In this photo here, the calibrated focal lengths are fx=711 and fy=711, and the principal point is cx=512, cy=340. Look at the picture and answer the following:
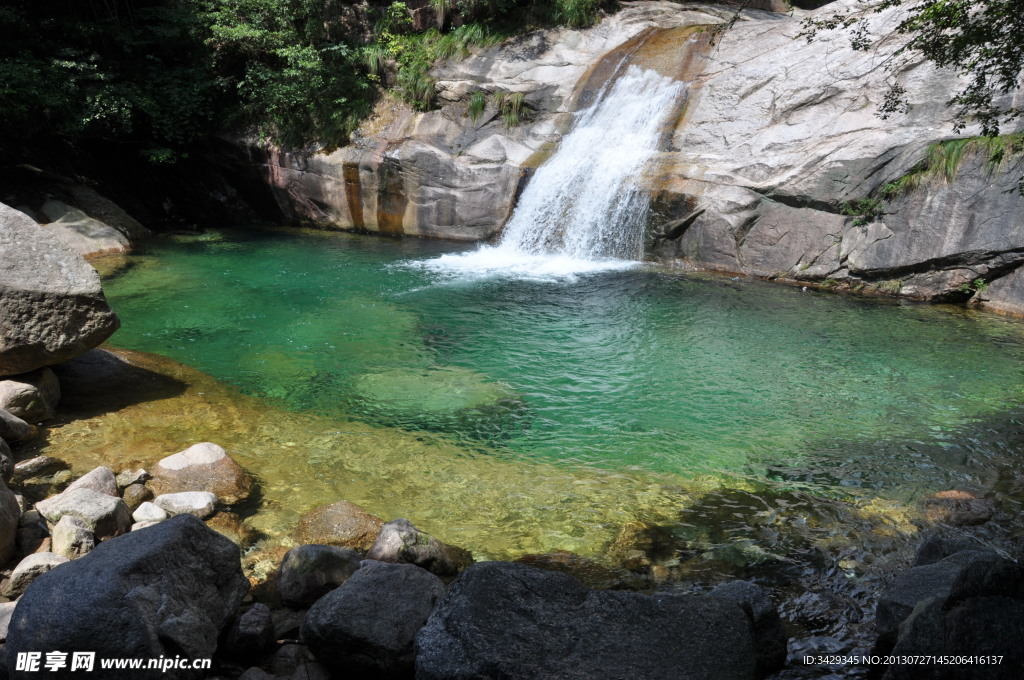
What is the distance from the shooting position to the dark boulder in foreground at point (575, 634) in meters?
3.10

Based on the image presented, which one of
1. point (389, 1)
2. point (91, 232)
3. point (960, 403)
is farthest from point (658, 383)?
point (389, 1)

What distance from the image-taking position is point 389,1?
1897 cm

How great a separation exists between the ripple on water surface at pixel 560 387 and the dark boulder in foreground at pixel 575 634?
4.62 ft

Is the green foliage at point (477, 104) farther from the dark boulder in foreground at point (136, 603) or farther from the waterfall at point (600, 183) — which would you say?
the dark boulder in foreground at point (136, 603)

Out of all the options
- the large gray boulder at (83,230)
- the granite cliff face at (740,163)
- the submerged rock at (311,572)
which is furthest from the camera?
the large gray boulder at (83,230)

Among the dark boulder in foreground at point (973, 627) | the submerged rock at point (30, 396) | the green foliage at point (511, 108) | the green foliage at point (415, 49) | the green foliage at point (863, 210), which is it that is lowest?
the submerged rock at point (30, 396)

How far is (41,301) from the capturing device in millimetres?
6172

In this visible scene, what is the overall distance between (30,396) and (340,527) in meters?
3.42

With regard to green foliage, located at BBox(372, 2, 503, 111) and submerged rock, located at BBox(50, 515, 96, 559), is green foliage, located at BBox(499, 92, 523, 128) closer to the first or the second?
green foliage, located at BBox(372, 2, 503, 111)

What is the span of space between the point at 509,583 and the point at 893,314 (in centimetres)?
894

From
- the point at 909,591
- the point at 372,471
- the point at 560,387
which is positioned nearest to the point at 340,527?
the point at 372,471

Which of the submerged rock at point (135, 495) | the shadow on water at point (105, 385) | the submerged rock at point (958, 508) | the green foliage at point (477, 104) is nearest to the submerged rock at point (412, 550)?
the submerged rock at point (135, 495)

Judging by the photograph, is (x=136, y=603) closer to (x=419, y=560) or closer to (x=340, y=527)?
(x=419, y=560)

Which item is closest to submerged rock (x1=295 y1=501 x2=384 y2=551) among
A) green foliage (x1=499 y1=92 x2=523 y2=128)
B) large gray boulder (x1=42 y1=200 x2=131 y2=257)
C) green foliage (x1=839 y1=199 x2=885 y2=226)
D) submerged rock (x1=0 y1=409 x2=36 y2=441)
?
submerged rock (x1=0 y1=409 x2=36 y2=441)
